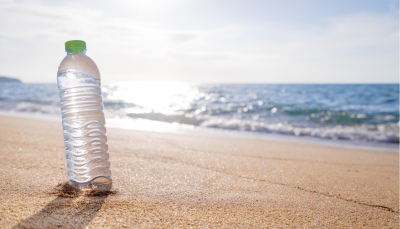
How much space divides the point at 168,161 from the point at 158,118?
22.8ft

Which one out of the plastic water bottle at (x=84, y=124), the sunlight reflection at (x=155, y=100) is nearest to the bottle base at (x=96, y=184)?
the plastic water bottle at (x=84, y=124)

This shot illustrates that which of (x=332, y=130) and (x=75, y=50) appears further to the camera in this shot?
(x=332, y=130)

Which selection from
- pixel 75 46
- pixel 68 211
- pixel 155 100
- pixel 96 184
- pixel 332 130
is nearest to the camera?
pixel 68 211

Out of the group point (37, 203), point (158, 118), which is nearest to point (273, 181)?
point (37, 203)

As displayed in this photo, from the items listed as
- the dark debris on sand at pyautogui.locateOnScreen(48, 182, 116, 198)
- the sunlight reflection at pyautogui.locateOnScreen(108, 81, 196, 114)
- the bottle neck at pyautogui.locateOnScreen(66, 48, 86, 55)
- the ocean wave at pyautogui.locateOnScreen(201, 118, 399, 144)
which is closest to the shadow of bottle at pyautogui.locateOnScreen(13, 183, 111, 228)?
the dark debris on sand at pyautogui.locateOnScreen(48, 182, 116, 198)

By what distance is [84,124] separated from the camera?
1.72 m

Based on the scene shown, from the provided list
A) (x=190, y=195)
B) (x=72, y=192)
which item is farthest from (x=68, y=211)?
(x=190, y=195)

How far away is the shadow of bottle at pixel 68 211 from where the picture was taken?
1241mm

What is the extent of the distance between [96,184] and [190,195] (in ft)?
1.52

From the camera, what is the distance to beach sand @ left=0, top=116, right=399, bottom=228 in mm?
1382

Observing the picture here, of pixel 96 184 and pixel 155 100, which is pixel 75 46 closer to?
pixel 96 184

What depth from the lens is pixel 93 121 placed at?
1728mm

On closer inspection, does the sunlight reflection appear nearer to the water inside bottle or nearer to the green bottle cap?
the water inside bottle

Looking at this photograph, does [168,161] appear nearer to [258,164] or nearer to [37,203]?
[258,164]
